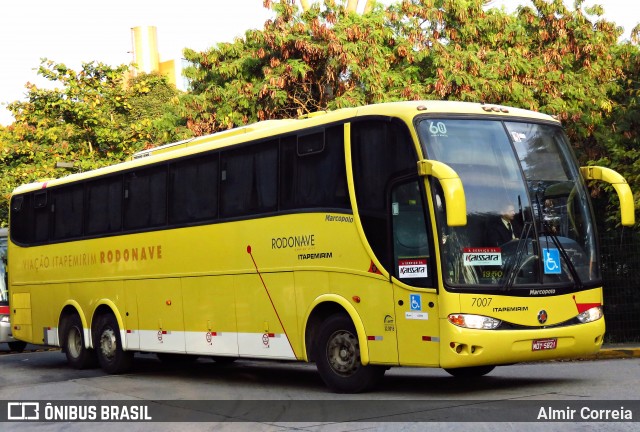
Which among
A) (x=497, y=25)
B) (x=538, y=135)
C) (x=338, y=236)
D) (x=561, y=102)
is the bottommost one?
(x=338, y=236)

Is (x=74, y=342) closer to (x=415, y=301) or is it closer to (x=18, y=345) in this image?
(x=18, y=345)

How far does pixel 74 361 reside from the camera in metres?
19.6

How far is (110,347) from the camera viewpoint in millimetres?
18438

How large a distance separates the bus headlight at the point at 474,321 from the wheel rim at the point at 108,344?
827 centimetres

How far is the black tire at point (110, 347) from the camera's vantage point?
1814cm

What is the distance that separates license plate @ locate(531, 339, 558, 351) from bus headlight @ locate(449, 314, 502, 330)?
54cm

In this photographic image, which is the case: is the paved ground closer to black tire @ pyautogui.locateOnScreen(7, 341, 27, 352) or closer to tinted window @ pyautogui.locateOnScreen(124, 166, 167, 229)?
tinted window @ pyautogui.locateOnScreen(124, 166, 167, 229)

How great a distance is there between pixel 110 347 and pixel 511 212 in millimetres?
8748

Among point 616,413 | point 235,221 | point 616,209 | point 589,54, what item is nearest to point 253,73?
point 589,54

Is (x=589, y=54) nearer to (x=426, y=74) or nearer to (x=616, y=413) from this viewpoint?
(x=426, y=74)

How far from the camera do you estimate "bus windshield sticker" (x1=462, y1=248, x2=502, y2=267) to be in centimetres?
1184

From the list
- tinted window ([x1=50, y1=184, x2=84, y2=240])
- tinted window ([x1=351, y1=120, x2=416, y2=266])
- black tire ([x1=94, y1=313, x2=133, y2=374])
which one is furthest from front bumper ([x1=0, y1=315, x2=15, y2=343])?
tinted window ([x1=351, y1=120, x2=416, y2=266])

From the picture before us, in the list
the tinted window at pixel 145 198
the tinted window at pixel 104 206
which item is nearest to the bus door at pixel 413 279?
the tinted window at pixel 145 198

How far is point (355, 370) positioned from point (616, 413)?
367cm
